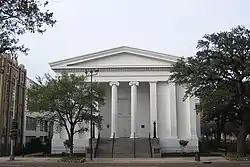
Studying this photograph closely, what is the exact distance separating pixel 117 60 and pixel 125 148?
15.1 meters

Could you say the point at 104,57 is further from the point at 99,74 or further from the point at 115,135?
the point at 115,135

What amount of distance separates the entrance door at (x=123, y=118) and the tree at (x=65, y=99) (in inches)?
649

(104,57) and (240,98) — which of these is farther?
(104,57)

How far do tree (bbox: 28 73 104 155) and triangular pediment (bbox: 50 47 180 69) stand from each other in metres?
14.2

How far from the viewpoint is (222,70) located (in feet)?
120

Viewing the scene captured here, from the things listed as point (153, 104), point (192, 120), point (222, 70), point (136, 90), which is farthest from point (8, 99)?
point (222, 70)

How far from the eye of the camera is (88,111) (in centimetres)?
4319

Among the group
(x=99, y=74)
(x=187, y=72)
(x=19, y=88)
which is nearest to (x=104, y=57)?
(x=99, y=74)

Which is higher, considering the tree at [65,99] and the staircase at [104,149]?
the tree at [65,99]

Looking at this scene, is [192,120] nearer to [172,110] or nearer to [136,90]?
[172,110]

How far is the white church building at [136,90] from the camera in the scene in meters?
56.1

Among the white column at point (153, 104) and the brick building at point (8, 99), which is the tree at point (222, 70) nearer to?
the white column at point (153, 104)

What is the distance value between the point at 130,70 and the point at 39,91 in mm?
19457

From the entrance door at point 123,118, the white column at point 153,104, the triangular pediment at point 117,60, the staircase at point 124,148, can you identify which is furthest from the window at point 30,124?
the white column at point 153,104
